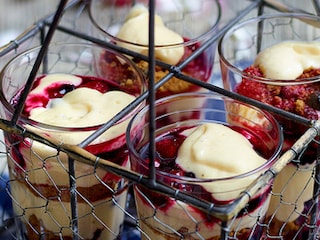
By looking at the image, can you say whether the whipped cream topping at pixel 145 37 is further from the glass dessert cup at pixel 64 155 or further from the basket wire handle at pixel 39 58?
the basket wire handle at pixel 39 58

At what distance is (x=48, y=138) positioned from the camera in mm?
552

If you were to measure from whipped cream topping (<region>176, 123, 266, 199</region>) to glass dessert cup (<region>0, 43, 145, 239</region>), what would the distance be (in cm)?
7

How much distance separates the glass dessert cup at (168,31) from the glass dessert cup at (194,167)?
0.10 m

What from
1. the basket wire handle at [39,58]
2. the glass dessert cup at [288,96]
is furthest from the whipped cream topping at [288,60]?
the basket wire handle at [39,58]

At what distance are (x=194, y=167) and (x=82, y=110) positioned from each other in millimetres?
134

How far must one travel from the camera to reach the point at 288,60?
674 mm

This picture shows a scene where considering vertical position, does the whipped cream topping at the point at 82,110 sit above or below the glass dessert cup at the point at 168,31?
A: below

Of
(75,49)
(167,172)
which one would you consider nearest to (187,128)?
(167,172)

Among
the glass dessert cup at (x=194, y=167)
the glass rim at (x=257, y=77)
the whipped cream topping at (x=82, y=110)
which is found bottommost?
the glass dessert cup at (x=194, y=167)

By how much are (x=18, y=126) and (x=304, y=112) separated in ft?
0.82

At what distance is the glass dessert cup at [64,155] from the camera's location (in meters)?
0.59

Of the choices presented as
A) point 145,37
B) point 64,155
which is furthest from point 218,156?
point 145,37

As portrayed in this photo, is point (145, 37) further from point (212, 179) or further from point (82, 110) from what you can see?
point (212, 179)

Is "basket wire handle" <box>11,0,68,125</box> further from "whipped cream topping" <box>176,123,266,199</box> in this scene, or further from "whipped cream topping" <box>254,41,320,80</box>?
"whipped cream topping" <box>254,41,320,80</box>
